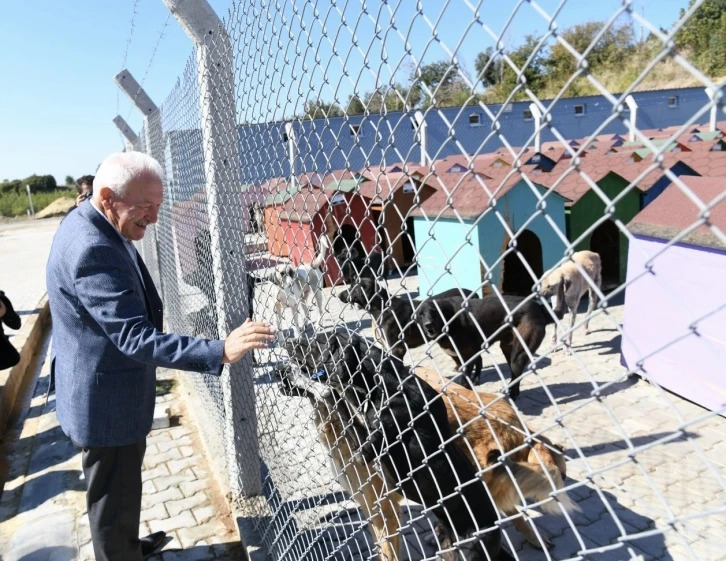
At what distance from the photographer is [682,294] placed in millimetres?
4930

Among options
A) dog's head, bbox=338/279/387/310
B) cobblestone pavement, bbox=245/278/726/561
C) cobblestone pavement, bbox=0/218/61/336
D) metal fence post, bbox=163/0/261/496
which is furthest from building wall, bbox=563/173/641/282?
cobblestone pavement, bbox=0/218/61/336

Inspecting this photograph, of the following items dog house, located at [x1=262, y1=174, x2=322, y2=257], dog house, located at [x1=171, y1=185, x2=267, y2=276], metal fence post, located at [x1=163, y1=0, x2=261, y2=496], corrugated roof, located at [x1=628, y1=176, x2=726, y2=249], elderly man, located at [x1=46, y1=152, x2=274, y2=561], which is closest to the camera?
elderly man, located at [x1=46, y1=152, x2=274, y2=561]

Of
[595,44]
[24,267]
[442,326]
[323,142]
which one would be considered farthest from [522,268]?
[24,267]

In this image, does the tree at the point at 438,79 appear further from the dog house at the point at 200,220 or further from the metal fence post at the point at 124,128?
the metal fence post at the point at 124,128

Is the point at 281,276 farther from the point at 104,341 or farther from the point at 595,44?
the point at 595,44

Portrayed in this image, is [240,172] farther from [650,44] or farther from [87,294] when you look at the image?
[650,44]

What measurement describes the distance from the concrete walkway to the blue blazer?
47.6 inches

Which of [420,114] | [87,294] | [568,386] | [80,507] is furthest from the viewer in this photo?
[568,386]

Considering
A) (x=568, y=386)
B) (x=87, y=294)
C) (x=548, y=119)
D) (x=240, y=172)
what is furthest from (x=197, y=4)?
(x=568, y=386)

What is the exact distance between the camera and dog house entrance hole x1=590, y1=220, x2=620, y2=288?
31.4 ft

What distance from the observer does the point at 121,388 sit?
2.45 m

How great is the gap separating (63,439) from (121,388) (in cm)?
315

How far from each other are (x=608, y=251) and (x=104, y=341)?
910 centimetres

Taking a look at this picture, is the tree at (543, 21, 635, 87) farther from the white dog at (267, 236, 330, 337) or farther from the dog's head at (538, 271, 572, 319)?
the dog's head at (538, 271, 572, 319)
